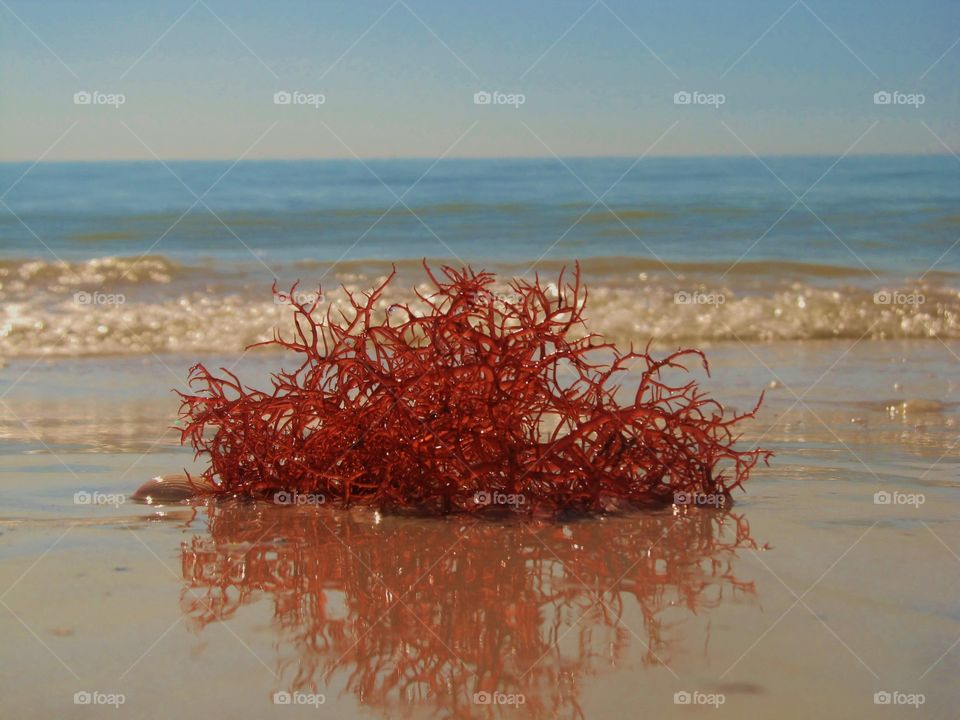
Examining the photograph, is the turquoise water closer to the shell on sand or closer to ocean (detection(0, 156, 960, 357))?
ocean (detection(0, 156, 960, 357))

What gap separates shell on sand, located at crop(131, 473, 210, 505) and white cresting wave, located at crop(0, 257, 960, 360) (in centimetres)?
489

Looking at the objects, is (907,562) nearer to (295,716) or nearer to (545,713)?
(545,713)

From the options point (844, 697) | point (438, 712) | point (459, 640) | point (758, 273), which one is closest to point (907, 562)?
point (844, 697)

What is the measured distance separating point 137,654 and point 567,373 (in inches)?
214

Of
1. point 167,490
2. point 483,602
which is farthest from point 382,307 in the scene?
point 483,602

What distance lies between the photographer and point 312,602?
10.8ft

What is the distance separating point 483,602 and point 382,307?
8656 mm

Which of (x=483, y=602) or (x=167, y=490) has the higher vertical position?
(x=167, y=490)

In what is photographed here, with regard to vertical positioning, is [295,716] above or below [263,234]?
below

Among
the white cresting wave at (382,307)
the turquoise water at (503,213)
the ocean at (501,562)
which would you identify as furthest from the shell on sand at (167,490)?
the turquoise water at (503,213)

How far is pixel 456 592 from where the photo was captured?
3365 millimetres

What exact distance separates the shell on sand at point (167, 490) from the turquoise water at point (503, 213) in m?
11.6

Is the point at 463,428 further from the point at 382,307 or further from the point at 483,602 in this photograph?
the point at 382,307

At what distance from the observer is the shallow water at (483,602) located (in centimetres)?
269
